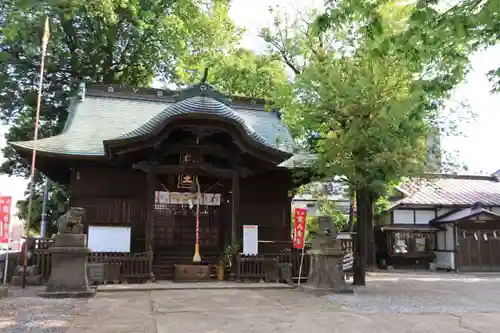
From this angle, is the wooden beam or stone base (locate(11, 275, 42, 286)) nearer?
stone base (locate(11, 275, 42, 286))

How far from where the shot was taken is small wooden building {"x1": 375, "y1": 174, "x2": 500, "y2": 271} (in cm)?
2428

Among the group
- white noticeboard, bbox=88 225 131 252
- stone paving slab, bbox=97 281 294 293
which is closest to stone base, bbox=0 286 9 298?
stone paving slab, bbox=97 281 294 293

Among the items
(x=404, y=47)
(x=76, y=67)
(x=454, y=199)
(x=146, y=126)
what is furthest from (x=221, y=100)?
(x=454, y=199)

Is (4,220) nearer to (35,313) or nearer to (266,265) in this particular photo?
(35,313)

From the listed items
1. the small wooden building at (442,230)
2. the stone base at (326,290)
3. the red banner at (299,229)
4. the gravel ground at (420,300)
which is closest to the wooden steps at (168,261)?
the red banner at (299,229)

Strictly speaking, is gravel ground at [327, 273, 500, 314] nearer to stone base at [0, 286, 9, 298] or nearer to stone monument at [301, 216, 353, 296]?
stone monument at [301, 216, 353, 296]

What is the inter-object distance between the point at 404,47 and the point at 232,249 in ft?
29.6

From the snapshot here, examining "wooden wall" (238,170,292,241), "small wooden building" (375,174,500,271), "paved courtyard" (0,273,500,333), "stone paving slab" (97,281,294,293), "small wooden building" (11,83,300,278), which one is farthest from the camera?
"small wooden building" (375,174,500,271)

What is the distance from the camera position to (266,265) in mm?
13383

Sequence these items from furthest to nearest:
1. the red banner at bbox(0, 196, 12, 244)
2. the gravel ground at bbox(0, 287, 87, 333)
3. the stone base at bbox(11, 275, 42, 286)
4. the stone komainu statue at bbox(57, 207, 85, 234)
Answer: the stone base at bbox(11, 275, 42, 286), the red banner at bbox(0, 196, 12, 244), the stone komainu statue at bbox(57, 207, 85, 234), the gravel ground at bbox(0, 287, 87, 333)

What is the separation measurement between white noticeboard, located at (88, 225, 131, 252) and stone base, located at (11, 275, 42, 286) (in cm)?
157

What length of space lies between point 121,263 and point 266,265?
13.4ft

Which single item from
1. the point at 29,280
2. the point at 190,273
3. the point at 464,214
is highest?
the point at 464,214

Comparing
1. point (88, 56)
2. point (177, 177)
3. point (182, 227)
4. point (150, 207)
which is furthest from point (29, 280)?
point (88, 56)
